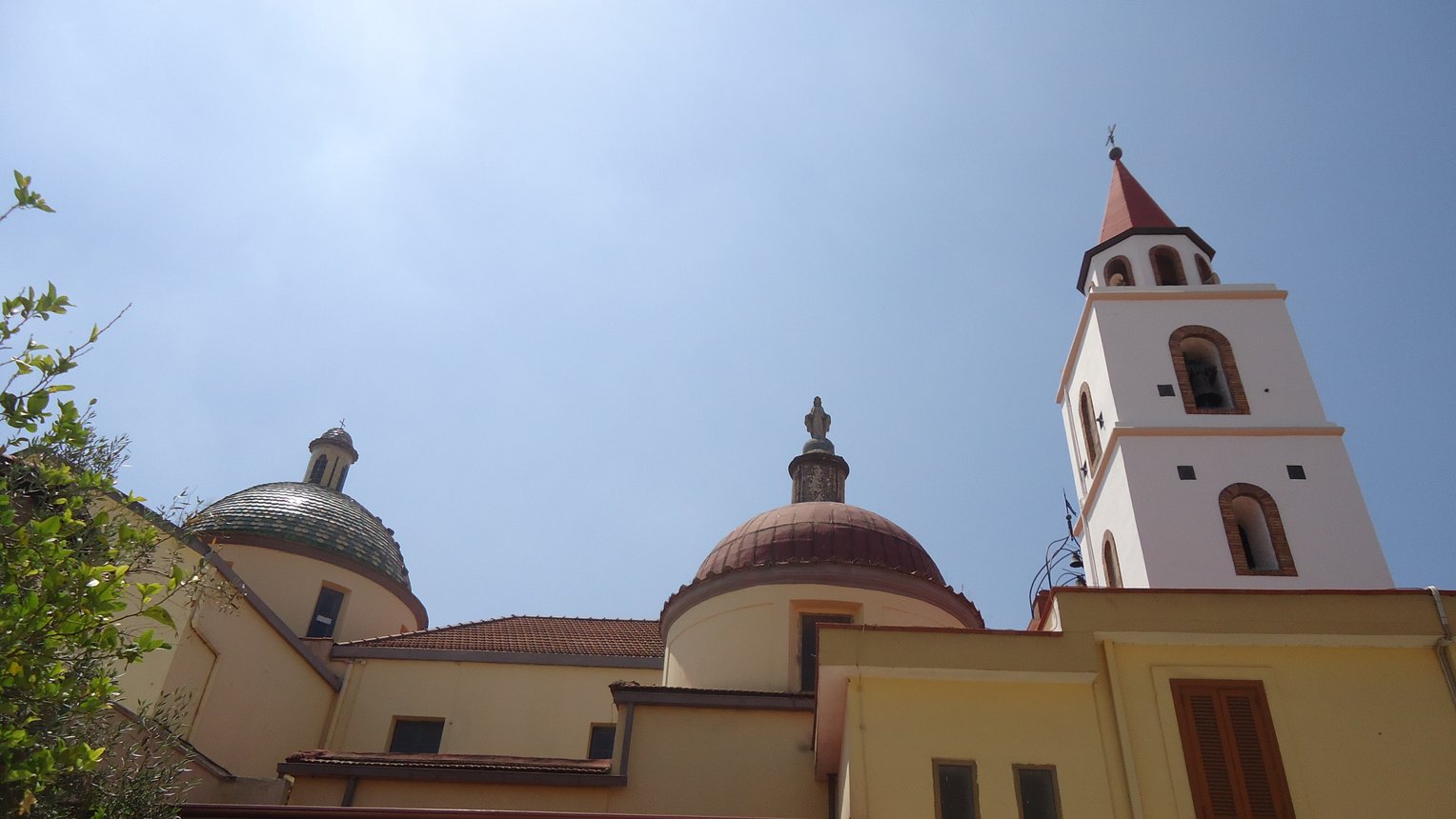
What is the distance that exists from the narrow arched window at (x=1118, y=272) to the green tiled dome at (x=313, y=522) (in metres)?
16.2

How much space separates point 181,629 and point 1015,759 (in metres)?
12.1

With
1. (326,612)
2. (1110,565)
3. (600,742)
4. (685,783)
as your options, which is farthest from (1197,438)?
(326,612)

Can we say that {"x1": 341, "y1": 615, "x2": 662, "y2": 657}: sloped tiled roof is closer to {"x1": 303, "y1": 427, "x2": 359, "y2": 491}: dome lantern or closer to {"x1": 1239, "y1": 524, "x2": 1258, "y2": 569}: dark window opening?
{"x1": 303, "y1": 427, "x2": 359, "y2": 491}: dome lantern

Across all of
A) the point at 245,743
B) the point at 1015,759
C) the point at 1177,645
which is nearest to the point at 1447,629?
the point at 1177,645

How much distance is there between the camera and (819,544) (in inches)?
735

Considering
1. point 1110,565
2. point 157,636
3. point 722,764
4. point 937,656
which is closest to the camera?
point 937,656

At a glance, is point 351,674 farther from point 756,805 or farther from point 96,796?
point 96,796

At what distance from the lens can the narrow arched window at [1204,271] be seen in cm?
2062

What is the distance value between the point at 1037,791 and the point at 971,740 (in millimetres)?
737

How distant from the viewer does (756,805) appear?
15.5m

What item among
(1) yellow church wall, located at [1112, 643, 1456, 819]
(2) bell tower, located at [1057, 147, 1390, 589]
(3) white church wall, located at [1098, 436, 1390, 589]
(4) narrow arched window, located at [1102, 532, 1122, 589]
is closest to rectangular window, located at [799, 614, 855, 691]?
(4) narrow arched window, located at [1102, 532, 1122, 589]

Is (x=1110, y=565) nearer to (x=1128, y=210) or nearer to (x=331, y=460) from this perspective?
(x=1128, y=210)

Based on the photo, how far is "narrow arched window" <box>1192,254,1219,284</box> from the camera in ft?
67.7

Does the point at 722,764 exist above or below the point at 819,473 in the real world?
below
